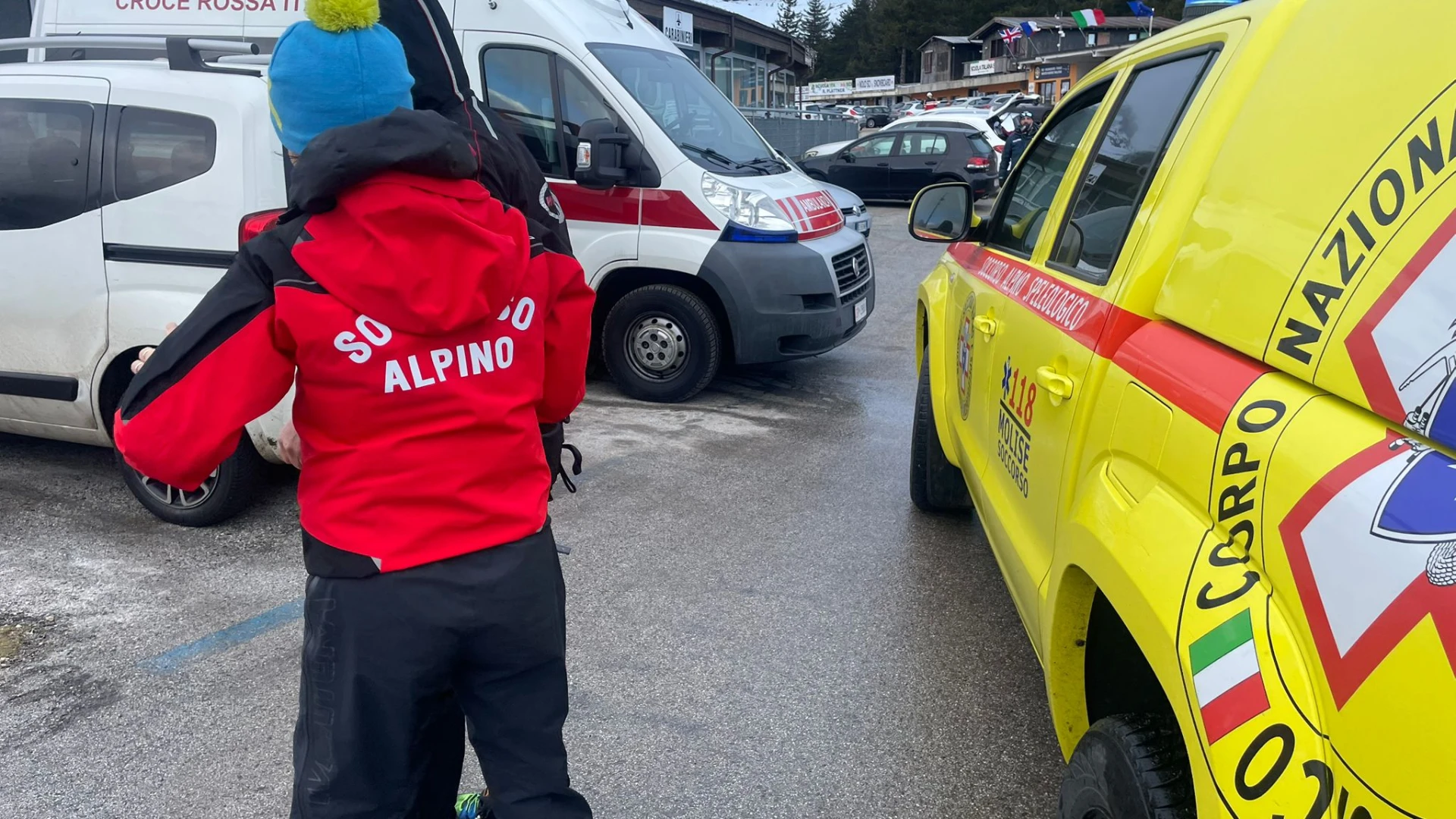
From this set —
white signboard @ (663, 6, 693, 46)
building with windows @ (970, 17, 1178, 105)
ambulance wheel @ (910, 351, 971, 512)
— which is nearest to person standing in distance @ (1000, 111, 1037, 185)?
building with windows @ (970, 17, 1178, 105)

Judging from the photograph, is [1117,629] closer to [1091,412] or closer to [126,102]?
[1091,412]

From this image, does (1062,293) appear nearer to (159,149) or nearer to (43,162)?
(159,149)

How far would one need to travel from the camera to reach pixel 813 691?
3189mm

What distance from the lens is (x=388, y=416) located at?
1.66 metres

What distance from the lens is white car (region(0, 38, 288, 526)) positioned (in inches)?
160

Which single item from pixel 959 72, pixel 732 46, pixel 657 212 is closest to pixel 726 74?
pixel 732 46

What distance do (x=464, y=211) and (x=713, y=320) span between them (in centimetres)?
459

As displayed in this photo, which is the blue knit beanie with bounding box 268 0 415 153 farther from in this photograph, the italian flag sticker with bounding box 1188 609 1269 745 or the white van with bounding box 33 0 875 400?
the white van with bounding box 33 0 875 400

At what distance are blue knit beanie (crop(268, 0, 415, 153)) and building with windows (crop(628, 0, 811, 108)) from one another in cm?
1608

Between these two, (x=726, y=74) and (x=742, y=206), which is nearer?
(x=742, y=206)

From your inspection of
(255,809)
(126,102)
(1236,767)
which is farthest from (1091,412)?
(126,102)

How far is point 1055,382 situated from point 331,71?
1479mm

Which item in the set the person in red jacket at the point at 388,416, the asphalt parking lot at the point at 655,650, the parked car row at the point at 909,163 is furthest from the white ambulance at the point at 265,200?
the parked car row at the point at 909,163

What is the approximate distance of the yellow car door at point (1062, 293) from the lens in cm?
218
